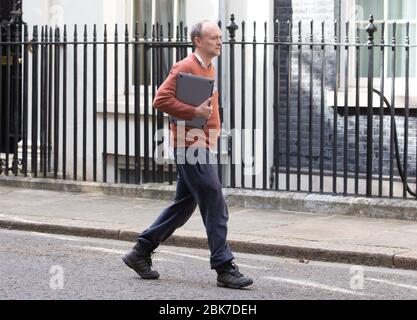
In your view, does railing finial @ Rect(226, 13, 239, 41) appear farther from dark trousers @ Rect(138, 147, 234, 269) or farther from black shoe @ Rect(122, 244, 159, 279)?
black shoe @ Rect(122, 244, 159, 279)

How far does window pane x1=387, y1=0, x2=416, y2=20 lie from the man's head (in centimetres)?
488

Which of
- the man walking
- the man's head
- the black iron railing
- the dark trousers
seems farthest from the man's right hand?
the black iron railing

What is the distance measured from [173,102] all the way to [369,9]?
17.0 feet

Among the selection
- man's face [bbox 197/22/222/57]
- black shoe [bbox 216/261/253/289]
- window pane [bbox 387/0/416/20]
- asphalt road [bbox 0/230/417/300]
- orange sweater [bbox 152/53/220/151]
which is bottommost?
asphalt road [bbox 0/230/417/300]

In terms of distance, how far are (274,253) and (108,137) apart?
484 cm

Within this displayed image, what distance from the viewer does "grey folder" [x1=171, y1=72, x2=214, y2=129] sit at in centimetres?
741

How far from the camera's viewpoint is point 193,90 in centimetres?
742

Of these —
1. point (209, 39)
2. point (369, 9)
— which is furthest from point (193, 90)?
point (369, 9)
